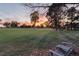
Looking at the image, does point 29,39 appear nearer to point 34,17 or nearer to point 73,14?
point 34,17

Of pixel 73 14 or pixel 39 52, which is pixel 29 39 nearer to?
pixel 39 52

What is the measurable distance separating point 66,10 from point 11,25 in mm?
449

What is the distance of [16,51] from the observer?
2139 mm

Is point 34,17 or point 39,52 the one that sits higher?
point 34,17

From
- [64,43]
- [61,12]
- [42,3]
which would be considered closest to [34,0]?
[42,3]

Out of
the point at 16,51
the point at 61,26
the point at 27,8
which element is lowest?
the point at 16,51

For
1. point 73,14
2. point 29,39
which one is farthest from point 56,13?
point 29,39

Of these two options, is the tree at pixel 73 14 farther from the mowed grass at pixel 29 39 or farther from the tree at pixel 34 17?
the tree at pixel 34 17

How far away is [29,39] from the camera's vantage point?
2158 mm

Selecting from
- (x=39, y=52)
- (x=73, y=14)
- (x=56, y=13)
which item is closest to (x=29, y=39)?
(x=39, y=52)

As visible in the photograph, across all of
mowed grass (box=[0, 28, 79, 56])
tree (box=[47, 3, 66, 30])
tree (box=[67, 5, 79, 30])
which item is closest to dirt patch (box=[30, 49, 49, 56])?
mowed grass (box=[0, 28, 79, 56])

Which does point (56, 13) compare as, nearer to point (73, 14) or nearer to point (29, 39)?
point (73, 14)

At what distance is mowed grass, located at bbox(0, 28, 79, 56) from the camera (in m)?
2.14

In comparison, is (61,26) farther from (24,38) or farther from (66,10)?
(24,38)
